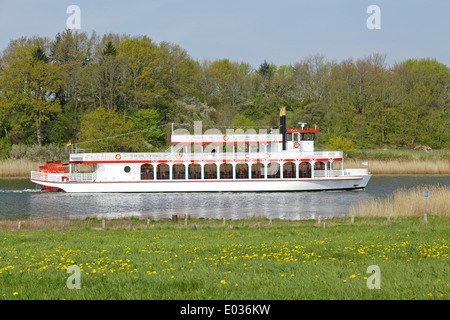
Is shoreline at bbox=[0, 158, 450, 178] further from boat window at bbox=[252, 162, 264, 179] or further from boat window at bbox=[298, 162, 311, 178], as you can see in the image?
boat window at bbox=[252, 162, 264, 179]

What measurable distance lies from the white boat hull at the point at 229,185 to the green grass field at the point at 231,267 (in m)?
28.5

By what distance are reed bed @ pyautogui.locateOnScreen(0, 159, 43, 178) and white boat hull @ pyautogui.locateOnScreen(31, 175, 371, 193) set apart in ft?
60.5

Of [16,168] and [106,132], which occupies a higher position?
[106,132]

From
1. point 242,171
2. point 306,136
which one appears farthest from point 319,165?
point 242,171

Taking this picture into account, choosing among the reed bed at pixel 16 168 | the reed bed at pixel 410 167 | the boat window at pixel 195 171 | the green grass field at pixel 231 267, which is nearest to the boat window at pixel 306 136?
the boat window at pixel 195 171

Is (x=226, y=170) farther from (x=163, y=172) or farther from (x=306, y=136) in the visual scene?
(x=306, y=136)

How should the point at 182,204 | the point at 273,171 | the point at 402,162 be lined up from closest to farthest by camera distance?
the point at 182,204 < the point at 273,171 < the point at 402,162

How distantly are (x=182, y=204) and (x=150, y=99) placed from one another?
145 feet

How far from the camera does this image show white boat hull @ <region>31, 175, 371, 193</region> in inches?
1844

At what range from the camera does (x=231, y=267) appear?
448 inches

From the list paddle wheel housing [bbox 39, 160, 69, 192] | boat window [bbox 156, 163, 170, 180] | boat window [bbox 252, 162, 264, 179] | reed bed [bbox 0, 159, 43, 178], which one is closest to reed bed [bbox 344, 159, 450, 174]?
boat window [bbox 252, 162, 264, 179]
